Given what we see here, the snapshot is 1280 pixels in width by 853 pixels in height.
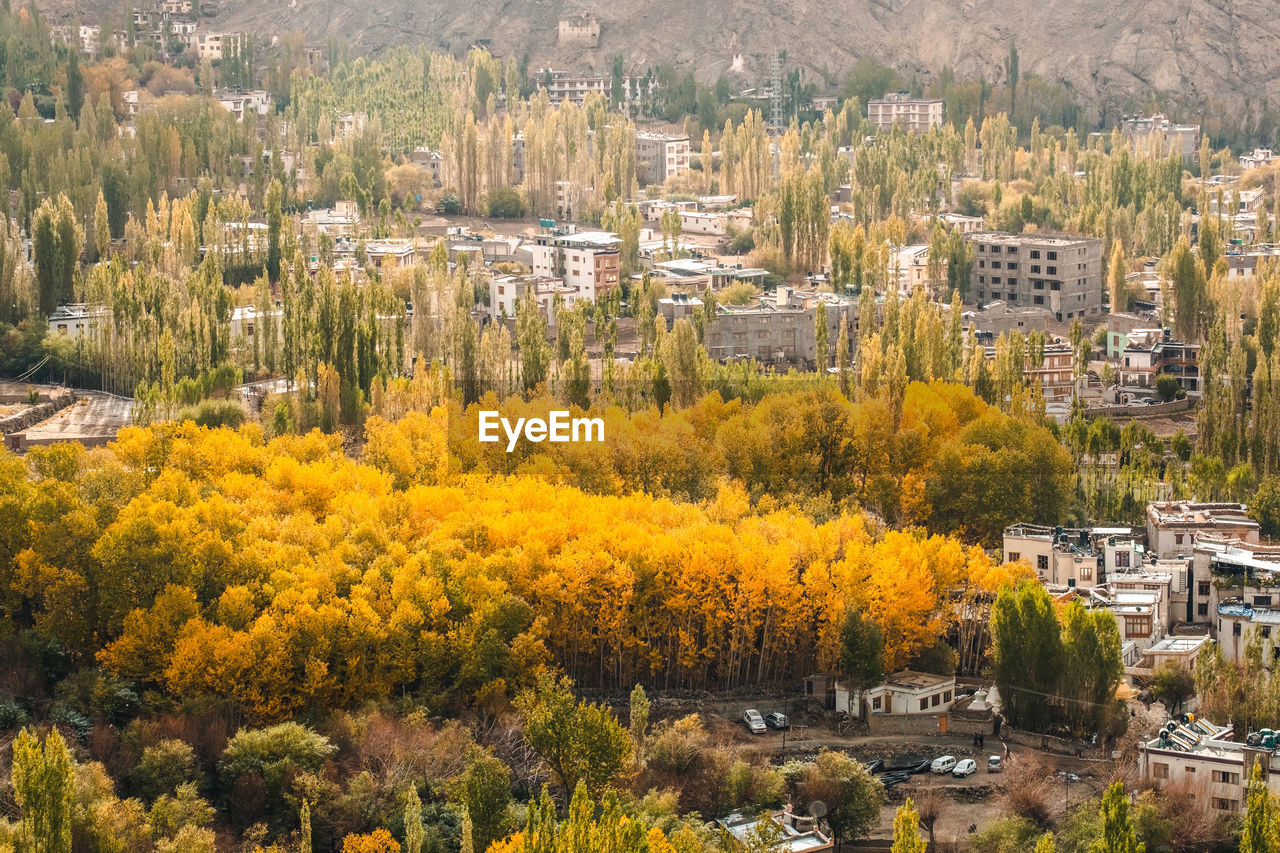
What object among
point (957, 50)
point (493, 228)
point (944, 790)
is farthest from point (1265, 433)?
point (957, 50)

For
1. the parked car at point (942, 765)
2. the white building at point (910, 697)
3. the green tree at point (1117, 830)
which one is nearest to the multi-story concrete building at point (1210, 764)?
the parked car at point (942, 765)

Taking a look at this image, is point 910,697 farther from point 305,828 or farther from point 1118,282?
point 1118,282

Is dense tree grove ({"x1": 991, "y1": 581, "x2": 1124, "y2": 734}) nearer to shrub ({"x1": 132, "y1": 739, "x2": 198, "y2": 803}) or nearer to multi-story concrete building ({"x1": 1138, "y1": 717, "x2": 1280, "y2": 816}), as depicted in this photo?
multi-story concrete building ({"x1": 1138, "y1": 717, "x2": 1280, "y2": 816})

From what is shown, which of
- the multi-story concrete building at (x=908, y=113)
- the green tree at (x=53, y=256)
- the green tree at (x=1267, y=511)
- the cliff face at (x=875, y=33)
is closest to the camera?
the green tree at (x=1267, y=511)

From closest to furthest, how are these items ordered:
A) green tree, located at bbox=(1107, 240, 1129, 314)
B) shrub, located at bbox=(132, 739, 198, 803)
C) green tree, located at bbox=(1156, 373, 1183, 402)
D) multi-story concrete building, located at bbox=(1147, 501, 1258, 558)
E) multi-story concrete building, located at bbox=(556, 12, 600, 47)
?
shrub, located at bbox=(132, 739, 198, 803) < multi-story concrete building, located at bbox=(1147, 501, 1258, 558) < green tree, located at bbox=(1156, 373, 1183, 402) < green tree, located at bbox=(1107, 240, 1129, 314) < multi-story concrete building, located at bbox=(556, 12, 600, 47)

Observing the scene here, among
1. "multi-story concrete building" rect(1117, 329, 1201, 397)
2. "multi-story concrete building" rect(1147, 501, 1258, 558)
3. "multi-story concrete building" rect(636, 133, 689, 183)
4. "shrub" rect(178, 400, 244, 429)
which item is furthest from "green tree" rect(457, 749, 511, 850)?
"multi-story concrete building" rect(636, 133, 689, 183)

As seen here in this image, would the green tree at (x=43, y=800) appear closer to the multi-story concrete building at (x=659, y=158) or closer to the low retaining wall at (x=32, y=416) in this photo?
the low retaining wall at (x=32, y=416)

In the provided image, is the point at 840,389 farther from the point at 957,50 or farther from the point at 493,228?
the point at 957,50
